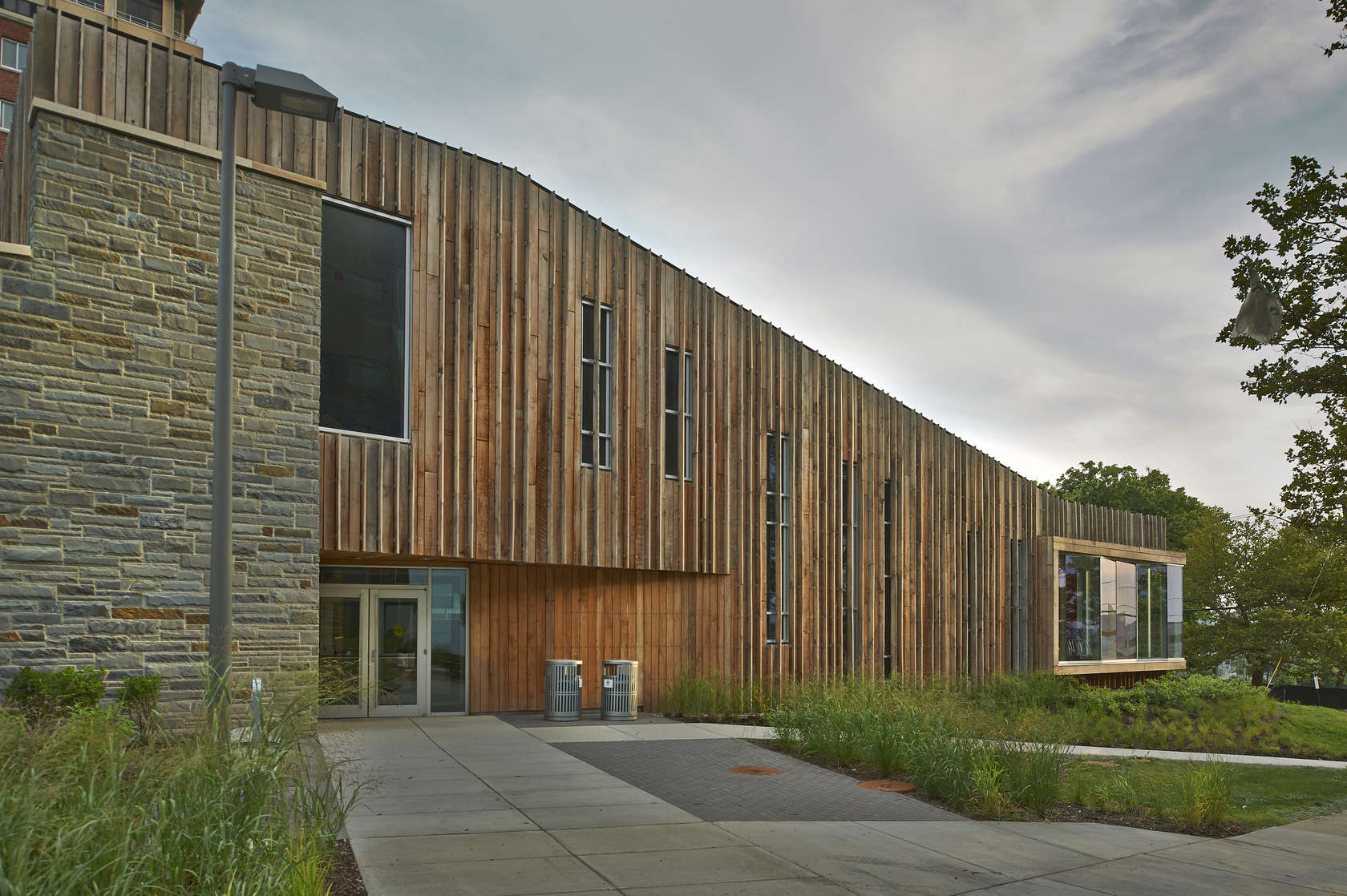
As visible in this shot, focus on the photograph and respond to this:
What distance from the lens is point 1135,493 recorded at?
61.3m

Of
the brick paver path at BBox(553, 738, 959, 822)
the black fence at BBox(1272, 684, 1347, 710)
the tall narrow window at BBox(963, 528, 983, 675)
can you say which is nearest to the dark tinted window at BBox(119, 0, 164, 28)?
the tall narrow window at BBox(963, 528, 983, 675)

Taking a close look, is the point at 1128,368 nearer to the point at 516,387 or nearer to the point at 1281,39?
the point at 1281,39

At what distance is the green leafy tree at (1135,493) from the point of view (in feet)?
196

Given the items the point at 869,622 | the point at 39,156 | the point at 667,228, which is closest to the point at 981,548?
the point at 869,622

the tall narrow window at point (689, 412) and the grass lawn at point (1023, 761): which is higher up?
the tall narrow window at point (689, 412)

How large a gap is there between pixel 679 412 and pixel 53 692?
1110 centimetres

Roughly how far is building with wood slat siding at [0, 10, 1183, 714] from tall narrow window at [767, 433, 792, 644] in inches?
2.8

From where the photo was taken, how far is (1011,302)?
80.4 feet

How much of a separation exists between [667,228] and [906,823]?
46.5ft

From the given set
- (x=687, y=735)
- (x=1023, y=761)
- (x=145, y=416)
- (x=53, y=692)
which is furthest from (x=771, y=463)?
(x=53, y=692)

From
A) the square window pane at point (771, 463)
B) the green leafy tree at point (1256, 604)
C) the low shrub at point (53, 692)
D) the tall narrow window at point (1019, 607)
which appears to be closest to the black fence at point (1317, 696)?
the green leafy tree at point (1256, 604)

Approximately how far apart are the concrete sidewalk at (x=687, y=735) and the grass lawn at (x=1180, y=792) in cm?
67

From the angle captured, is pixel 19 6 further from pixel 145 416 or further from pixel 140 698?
pixel 140 698

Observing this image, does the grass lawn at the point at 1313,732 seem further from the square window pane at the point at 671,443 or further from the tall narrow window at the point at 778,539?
the square window pane at the point at 671,443
